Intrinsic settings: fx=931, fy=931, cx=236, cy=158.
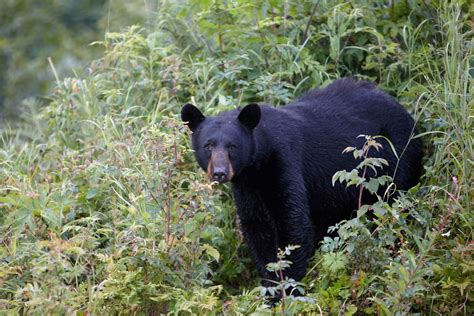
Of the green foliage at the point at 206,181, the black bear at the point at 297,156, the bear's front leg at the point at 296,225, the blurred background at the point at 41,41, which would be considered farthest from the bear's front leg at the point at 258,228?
the blurred background at the point at 41,41

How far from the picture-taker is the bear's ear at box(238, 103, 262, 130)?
261 inches

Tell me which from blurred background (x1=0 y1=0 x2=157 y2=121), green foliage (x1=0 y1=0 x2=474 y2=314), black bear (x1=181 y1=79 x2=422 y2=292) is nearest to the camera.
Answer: green foliage (x1=0 y1=0 x2=474 y2=314)

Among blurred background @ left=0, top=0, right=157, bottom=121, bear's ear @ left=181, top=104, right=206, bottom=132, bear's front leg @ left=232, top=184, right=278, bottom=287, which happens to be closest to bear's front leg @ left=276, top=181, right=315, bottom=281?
bear's front leg @ left=232, top=184, right=278, bottom=287

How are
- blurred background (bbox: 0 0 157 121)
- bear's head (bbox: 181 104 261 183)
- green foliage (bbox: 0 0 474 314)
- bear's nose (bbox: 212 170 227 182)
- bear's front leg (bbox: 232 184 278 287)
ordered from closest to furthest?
green foliage (bbox: 0 0 474 314) → bear's nose (bbox: 212 170 227 182) → bear's head (bbox: 181 104 261 183) → bear's front leg (bbox: 232 184 278 287) → blurred background (bbox: 0 0 157 121)

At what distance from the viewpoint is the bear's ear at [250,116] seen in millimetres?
6633

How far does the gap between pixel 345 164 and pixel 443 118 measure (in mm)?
853

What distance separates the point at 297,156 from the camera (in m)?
6.94

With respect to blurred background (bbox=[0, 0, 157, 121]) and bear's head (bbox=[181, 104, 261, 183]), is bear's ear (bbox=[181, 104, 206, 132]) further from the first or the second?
blurred background (bbox=[0, 0, 157, 121])

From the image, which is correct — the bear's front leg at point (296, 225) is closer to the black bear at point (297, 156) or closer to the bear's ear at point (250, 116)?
the black bear at point (297, 156)

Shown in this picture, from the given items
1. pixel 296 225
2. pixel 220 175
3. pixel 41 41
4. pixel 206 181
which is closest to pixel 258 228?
pixel 296 225

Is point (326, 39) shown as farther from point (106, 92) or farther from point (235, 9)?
point (106, 92)

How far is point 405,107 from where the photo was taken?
7641 mm

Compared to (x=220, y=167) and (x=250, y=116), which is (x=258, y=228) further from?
(x=250, y=116)

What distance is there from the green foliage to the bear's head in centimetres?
22
